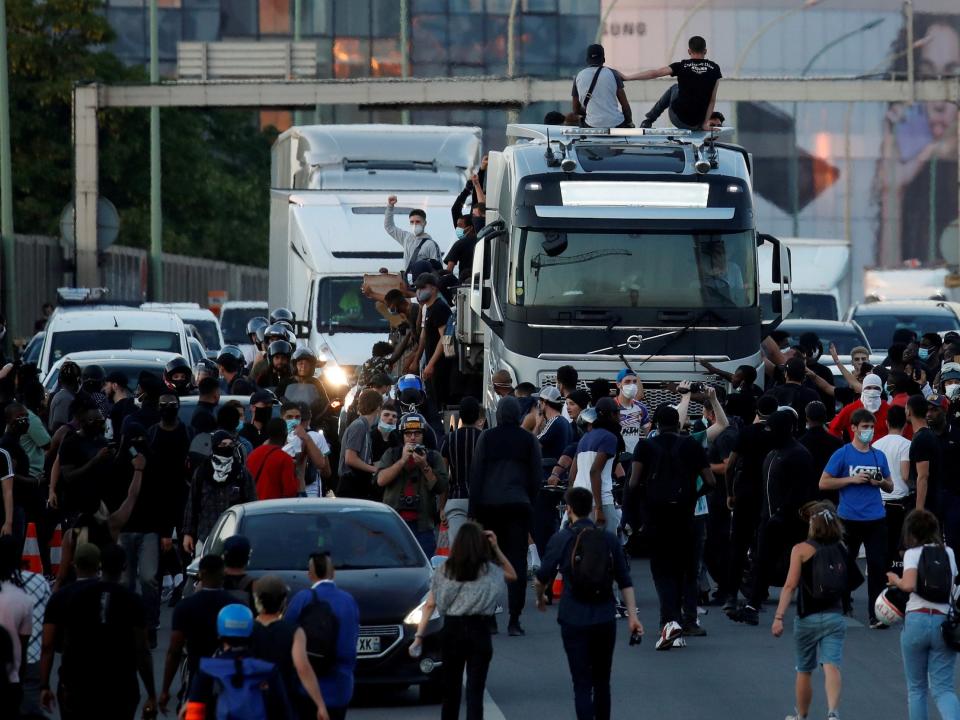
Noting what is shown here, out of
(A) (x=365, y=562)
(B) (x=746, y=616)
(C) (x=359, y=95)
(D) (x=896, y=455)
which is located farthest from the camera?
(C) (x=359, y=95)

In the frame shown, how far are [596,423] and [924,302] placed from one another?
16.7 metres

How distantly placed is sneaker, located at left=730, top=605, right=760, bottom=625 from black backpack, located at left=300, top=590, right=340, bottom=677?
23.1ft

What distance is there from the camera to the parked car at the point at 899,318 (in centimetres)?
3114

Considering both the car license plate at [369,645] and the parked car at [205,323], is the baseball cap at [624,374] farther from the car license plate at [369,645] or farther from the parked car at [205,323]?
the parked car at [205,323]

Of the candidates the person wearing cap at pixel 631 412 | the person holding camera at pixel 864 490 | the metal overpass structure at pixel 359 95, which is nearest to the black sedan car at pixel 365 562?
the person holding camera at pixel 864 490

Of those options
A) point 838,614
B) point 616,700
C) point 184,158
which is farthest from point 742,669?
point 184,158

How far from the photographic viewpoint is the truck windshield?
20.9 meters

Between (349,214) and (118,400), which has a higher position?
(349,214)

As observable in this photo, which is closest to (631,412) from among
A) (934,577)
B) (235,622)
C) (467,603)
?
(934,577)

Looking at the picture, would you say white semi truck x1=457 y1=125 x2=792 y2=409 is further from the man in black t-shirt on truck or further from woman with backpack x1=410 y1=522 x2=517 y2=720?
woman with backpack x1=410 y1=522 x2=517 y2=720

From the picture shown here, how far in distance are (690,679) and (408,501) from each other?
111 inches

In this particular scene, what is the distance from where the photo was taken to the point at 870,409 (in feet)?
60.2

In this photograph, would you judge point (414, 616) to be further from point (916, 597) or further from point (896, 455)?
point (896, 455)

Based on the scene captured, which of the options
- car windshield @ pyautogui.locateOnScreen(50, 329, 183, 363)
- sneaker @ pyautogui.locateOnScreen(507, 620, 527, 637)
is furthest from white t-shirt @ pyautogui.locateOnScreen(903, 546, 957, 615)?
car windshield @ pyautogui.locateOnScreen(50, 329, 183, 363)
